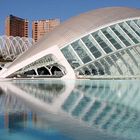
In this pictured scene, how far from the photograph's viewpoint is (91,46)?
35.1 meters

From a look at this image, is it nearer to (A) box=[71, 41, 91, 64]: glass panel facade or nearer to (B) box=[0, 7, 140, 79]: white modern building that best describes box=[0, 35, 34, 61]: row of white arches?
(B) box=[0, 7, 140, 79]: white modern building

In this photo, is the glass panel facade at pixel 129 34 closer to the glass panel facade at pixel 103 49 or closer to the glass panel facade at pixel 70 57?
the glass panel facade at pixel 103 49

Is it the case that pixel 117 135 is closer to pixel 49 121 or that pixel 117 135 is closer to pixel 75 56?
pixel 49 121

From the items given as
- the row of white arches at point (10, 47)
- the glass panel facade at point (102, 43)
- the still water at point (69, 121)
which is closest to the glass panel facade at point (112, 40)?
the glass panel facade at point (102, 43)

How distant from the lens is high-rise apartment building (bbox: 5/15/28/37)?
163250mm

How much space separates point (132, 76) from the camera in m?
37.3

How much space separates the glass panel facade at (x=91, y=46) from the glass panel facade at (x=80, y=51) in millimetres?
653

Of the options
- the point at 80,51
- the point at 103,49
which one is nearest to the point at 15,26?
the point at 80,51

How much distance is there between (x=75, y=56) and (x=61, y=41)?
11.1 feet

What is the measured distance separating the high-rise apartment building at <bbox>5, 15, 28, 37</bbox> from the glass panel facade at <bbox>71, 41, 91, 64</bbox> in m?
131

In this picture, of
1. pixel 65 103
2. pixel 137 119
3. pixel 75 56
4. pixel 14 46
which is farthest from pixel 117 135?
pixel 14 46

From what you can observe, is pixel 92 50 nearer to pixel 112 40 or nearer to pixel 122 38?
pixel 112 40

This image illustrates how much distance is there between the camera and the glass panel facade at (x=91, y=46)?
112ft

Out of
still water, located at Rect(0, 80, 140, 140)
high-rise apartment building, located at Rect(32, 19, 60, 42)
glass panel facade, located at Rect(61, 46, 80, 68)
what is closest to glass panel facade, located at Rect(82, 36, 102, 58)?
glass panel facade, located at Rect(61, 46, 80, 68)
